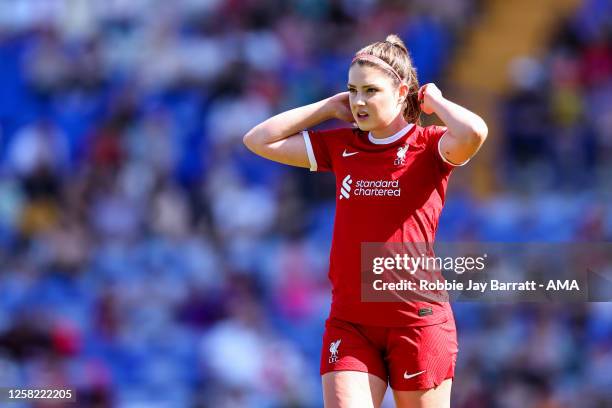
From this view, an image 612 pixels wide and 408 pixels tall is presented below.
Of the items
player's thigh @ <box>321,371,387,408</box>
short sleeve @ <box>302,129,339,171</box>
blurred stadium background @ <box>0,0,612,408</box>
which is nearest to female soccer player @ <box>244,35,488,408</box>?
player's thigh @ <box>321,371,387,408</box>

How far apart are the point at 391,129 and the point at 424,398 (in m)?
1.17

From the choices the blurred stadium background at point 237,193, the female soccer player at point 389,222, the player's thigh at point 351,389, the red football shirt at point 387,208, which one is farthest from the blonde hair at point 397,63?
the blurred stadium background at point 237,193

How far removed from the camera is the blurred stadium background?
9.65 metres

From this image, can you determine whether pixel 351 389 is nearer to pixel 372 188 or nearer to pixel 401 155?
pixel 372 188

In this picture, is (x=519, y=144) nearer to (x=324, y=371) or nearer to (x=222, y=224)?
(x=222, y=224)

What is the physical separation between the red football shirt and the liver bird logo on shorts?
0.38ft

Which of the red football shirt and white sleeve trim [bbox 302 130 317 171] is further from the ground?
white sleeve trim [bbox 302 130 317 171]

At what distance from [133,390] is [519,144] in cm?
402

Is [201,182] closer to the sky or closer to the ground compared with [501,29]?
closer to the ground

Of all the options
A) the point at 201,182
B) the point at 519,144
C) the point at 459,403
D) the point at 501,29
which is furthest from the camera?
the point at 501,29

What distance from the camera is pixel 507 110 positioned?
423 inches

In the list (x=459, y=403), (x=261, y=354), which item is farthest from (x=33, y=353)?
(x=459, y=403)

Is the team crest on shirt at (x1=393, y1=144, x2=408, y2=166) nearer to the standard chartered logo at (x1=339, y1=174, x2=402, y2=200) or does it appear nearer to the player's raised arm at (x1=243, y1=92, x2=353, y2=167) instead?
the standard chartered logo at (x1=339, y1=174, x2=402, y2=200)

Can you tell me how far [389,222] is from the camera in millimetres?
5105
